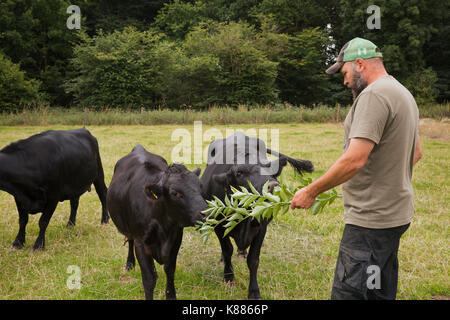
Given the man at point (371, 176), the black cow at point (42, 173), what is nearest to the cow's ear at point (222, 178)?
the man at point (371, 176)

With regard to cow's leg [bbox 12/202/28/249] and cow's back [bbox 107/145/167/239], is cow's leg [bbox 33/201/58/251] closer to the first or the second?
cow's leg [bbox 12/202/28/249]

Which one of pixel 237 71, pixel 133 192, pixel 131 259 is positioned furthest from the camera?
pixel 237 71

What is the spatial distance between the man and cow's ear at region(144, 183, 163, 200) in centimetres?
142

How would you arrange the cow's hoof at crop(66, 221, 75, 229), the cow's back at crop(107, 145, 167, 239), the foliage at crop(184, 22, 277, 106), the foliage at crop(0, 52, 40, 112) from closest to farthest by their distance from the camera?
the cow's back at crop(107, 145, 167, 239), the cow's hoof at crop(66, 221, 75, 229), the foliage at crop(0, 52, 40, 112), the foliage at crop(184, 22, 277, 106)

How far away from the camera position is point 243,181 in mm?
4164

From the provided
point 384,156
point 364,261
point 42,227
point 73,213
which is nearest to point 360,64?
point 384,156

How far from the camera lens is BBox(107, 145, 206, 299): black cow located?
355cm

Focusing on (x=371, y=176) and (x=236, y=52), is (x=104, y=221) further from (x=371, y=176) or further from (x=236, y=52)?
(x=236, y=52)

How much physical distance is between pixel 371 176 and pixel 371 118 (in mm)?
402

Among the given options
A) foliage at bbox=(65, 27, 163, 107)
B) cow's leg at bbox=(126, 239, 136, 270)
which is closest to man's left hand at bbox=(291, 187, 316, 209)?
cow's leg at bbox=(126, 239, 136, 270)

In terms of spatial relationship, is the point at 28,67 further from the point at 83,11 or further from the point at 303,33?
the point at 303,33
